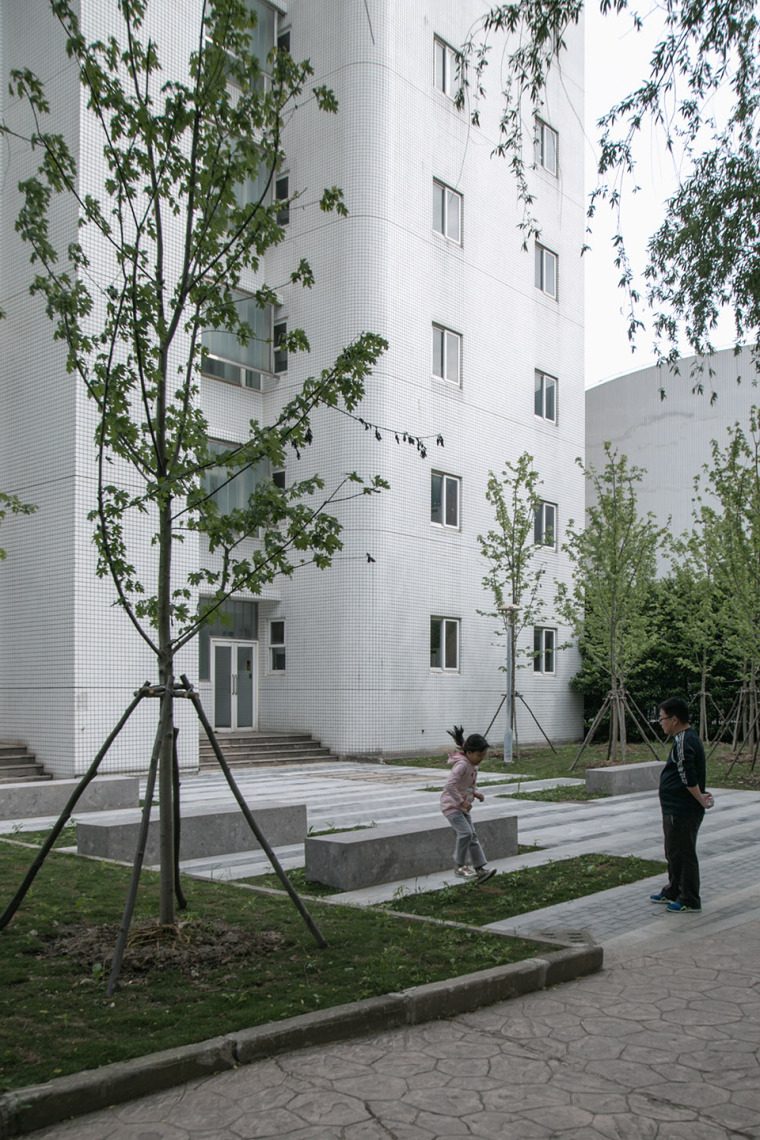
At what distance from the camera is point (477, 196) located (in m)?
27.9

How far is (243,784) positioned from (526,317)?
17.6 metres

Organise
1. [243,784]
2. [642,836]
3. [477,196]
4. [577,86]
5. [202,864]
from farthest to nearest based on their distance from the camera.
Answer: [577,86] → [477,196] → [243,784] → [642,836] → [202,864]

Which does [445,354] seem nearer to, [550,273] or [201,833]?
[550,273]

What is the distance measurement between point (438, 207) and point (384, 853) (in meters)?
21.8

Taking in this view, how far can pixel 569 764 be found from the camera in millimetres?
22062

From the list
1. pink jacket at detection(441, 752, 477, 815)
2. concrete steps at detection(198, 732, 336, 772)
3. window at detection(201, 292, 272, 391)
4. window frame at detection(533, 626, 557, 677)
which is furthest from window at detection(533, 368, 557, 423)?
pink jacket at detection(441, 752, 477, 815)

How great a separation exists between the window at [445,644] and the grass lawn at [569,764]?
240 centimetres

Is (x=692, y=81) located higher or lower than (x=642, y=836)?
higher

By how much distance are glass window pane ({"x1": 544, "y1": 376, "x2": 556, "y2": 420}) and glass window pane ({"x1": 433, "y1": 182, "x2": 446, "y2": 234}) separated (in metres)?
6.24

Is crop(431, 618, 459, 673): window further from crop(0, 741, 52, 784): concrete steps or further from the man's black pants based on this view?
the man's black pants

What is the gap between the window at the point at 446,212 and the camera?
2673 centimetres

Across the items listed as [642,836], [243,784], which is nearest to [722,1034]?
[642,836]

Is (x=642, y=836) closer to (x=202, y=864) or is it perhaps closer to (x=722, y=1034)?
(x=202, y=864)

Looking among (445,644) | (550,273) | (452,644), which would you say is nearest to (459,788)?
(445,644)
